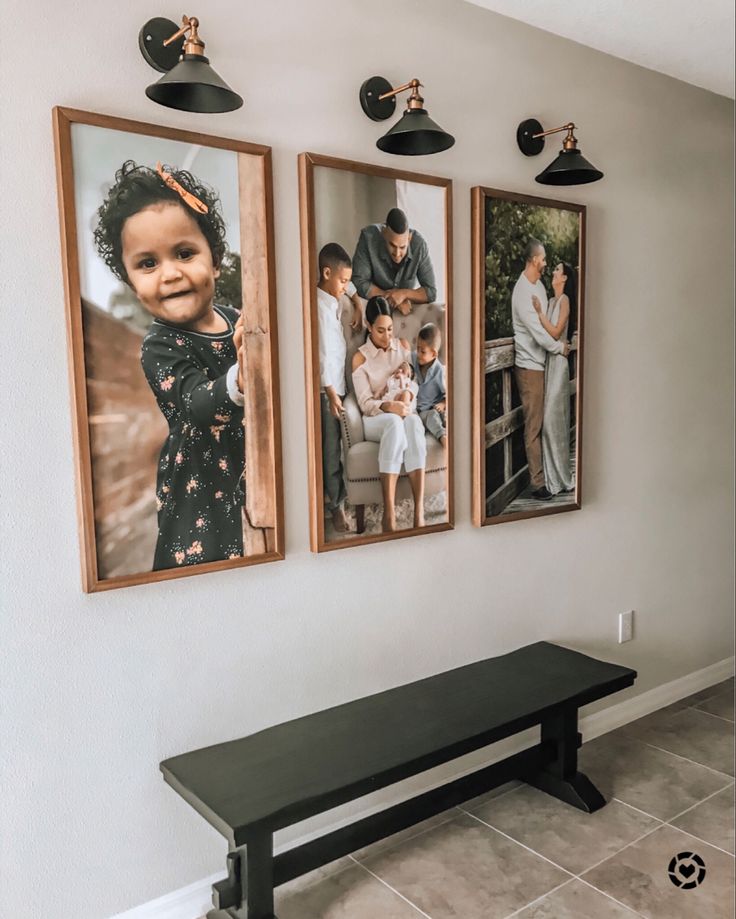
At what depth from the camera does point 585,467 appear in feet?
9.59

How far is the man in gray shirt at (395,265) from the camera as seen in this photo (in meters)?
2.20

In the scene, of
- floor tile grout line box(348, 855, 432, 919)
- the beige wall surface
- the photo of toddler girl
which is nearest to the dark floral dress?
the photo of toddler girl

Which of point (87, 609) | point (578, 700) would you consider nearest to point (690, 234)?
point (578, 700)

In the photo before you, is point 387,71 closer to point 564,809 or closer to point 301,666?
point 301,666

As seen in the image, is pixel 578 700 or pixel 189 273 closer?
pixel 189 273

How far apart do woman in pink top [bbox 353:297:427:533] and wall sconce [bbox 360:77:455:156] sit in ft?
1.37

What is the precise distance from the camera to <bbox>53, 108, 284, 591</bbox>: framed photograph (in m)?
1.77

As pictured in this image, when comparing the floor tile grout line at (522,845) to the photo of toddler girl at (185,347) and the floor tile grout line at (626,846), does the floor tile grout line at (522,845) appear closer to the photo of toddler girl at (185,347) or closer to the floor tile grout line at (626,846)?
the floor tile grout line at (626,846)

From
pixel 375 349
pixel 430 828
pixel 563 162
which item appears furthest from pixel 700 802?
pixel 563 162

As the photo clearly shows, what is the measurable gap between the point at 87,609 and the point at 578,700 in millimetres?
1396

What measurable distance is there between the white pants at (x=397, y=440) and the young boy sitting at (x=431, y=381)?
0.16 ft

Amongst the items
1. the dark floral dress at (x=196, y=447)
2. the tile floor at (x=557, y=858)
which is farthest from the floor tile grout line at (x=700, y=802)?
the dark floral dress at (x=196, y=447)

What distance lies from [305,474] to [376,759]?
757 mm

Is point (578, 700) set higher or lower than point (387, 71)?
lower
